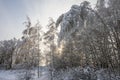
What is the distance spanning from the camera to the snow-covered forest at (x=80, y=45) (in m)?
10.7

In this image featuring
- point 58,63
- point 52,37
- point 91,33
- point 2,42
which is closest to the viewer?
point 91,33

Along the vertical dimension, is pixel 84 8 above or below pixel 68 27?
above

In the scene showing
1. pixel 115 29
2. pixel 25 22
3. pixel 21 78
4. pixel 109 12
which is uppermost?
pixel 25 22

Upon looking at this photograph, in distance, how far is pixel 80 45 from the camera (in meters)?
24.1

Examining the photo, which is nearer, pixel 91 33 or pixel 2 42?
pixel 91 33

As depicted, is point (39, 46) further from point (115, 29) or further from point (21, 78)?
point (115, 29)

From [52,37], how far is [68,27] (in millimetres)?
21850

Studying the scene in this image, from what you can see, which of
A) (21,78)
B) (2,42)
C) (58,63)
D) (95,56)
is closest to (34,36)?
(58,63)

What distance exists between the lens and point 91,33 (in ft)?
60.4

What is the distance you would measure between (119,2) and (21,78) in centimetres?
1526

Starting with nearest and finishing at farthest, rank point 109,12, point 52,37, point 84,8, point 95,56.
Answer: point 84,8 < point 109,12 < point 95,56 < point 52,37

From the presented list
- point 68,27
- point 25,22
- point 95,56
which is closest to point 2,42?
point 25,22

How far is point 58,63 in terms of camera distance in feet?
90.6

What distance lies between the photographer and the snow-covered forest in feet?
35.1
